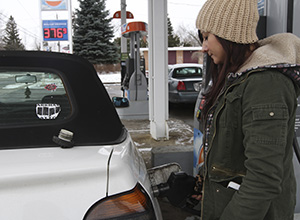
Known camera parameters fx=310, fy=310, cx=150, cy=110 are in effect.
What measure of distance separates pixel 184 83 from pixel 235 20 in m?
8.53

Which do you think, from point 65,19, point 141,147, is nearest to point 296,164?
point 141,147

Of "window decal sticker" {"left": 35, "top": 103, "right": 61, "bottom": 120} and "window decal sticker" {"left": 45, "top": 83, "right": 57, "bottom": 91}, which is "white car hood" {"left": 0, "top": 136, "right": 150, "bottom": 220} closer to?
"window decal sticker" {"left": 35, "top": 103, "right": 61, "bottom": 120}

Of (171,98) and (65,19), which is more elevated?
(65,19)

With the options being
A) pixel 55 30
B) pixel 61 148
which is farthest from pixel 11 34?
pixel 61 148

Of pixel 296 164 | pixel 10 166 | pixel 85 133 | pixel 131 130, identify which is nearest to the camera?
→ pixel 10 166

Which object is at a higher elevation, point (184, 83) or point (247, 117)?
point (247, 117)

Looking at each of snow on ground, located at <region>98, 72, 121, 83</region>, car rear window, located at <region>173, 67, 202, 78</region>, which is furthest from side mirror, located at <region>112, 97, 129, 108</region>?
snow on ground, located at <region>98, 72, 121, 83</region>

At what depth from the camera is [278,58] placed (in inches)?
48.4

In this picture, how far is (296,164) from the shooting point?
2.51 metres

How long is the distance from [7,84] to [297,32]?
2048 millimetres

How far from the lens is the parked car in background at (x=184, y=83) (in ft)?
32.0

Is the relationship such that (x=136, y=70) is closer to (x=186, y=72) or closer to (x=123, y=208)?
(x=186, y=72)

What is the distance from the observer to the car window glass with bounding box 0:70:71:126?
5.45 ft

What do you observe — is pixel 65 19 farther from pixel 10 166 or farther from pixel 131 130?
pixel 10 166
